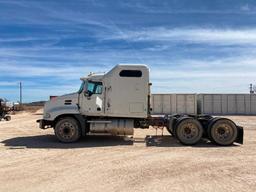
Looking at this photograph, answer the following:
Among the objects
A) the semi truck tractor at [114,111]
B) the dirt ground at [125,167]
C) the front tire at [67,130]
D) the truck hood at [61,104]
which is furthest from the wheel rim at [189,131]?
the truck hood at [61,104]

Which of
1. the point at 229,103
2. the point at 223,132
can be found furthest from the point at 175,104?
the point at 223,132

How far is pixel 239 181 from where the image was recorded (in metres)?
8.62

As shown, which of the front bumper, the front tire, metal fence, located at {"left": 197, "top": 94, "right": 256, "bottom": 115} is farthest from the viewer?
metal fence, located at {"left": 197, "top": 94, "right": 256, "bottom": 115}

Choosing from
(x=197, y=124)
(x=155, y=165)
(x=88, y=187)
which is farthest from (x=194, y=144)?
(x=88, y=187)

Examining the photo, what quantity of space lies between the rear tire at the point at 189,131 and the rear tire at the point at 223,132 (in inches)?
18.5

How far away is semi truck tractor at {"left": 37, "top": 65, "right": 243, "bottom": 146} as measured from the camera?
1564cm

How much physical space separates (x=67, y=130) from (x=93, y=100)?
5.31ft

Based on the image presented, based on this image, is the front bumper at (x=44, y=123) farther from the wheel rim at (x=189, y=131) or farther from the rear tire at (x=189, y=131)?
the wheel rim at (x=189, y=131)

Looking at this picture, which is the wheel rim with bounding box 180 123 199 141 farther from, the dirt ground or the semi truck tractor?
the dirt ground

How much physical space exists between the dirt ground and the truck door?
1313 mm

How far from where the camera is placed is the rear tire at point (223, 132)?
15.5 m

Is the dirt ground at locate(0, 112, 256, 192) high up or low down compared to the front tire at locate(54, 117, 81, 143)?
down

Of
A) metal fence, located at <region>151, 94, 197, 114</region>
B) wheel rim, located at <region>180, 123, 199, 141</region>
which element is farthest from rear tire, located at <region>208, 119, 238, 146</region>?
metal fence, located at <region>151, 94, 197, 114</region>

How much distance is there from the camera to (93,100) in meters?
16.1
